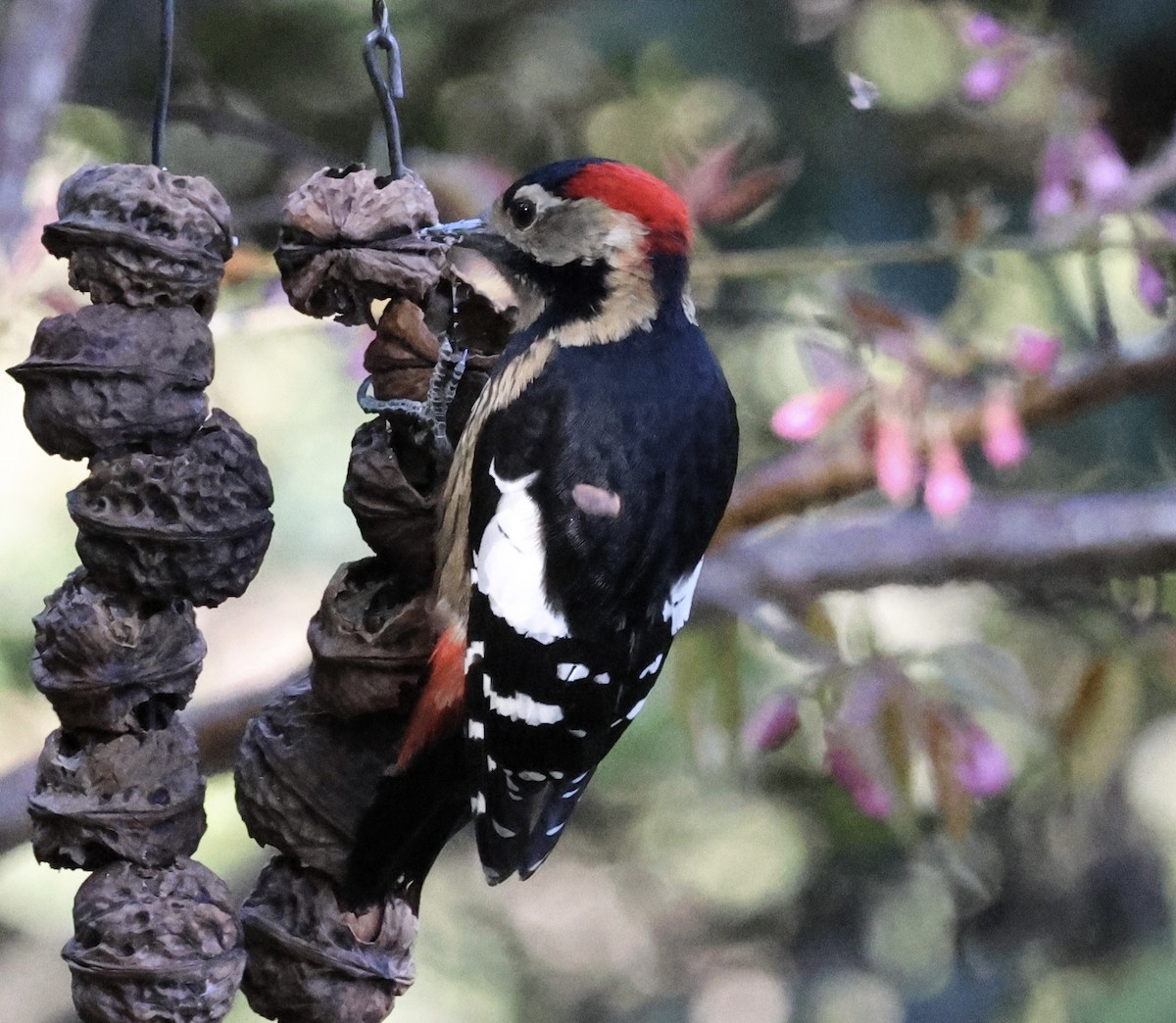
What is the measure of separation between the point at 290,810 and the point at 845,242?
1.26 meters

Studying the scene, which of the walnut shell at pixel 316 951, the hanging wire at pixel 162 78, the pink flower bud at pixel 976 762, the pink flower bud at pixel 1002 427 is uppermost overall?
the hanging wire at pixel 162 78

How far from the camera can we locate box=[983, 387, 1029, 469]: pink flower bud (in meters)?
1.46

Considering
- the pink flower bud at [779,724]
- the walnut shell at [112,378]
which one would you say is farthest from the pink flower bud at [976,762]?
the walnut shell at [112,378]

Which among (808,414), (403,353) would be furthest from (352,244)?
(808,414)

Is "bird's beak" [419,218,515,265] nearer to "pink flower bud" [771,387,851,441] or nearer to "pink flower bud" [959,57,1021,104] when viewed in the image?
"pink flower bud" [771,387,851,441]

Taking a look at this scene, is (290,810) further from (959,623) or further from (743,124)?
(959,623)

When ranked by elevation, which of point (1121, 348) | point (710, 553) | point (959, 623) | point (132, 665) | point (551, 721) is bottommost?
point (959, 623)

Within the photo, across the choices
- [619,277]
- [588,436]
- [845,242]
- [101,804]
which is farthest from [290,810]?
[845,242]

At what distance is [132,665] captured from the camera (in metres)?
0.71

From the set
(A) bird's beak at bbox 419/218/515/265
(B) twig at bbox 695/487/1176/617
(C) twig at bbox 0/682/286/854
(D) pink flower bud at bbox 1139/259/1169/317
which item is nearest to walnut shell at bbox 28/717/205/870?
(A) bird's beak at bbox 419/218/515/265

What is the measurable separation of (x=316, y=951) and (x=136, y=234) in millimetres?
358

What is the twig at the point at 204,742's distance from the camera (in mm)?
1401

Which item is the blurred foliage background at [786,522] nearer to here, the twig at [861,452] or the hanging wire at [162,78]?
the twig at [861,452]

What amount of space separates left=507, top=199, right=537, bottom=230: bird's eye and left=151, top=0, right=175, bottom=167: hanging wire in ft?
0.72
